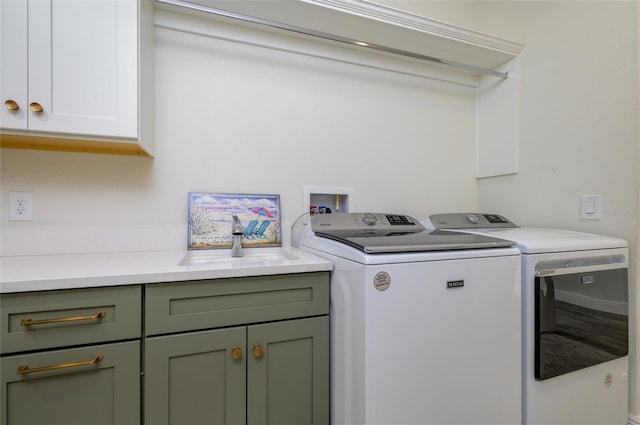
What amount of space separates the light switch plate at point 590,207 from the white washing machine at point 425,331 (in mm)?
765

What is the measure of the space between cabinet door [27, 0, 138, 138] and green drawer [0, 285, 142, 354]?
2.15ft

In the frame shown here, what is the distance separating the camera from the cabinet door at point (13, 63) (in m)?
1.13

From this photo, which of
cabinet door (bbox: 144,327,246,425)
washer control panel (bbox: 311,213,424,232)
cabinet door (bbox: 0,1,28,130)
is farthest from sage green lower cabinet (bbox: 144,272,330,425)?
cabinet door (bbox: 0,1,28,130)

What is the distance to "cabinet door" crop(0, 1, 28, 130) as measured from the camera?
3.72 ft

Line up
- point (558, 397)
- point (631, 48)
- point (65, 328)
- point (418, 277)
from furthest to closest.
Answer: point (631, 48), point (558, 397), point (418, 277), point (65, 328)

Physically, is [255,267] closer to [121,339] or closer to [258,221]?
[121,339]

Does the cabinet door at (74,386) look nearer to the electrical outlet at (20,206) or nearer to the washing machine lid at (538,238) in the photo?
the electrical outlet at (20,206)

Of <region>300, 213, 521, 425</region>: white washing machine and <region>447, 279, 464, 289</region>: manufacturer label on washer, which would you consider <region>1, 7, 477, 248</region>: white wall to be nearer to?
<region>300, 213, 521, 425</region>: white washing machine

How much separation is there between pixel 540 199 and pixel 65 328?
8.03 ft

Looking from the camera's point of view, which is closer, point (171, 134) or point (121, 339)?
point (121, 339)

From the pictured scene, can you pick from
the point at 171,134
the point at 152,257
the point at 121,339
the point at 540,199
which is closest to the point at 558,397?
the point at 540,199

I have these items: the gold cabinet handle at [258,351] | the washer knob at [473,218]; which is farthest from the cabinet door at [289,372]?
the washer knob at [473,218]

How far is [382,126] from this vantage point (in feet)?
6.97

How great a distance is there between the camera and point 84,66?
1.23m
